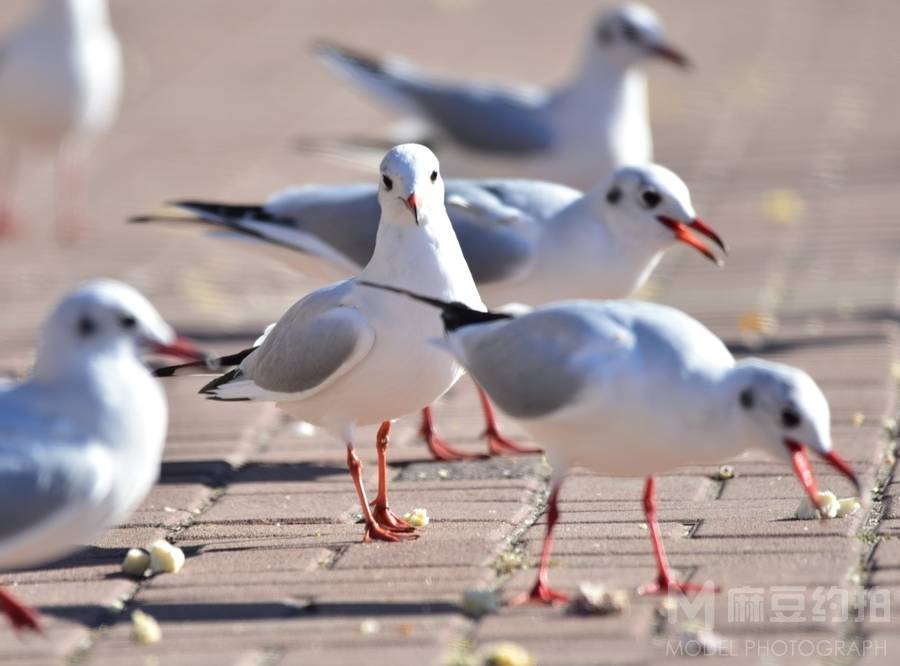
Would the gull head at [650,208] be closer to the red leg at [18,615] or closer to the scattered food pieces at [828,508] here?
the scattered food pieces at [828,508]

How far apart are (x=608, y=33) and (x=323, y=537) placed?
4.52 metres

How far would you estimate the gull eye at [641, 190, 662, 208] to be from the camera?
18.2 ft

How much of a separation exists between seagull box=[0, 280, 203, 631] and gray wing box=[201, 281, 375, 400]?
956 mm

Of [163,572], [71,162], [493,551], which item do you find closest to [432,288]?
[493,551]

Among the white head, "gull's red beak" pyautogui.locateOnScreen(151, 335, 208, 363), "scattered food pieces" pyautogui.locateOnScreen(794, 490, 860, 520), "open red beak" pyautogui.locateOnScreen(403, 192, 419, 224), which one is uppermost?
Result: the white head

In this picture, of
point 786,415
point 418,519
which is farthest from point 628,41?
point 786,415

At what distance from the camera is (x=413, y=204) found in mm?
4672

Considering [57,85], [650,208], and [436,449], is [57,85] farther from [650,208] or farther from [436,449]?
[650,208]

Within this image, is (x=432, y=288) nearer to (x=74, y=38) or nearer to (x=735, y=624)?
(x=735, y=624)

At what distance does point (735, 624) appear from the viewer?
3.77 metres

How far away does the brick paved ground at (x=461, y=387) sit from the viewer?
391 cm

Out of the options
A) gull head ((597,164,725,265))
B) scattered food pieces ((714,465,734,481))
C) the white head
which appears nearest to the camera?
the white head

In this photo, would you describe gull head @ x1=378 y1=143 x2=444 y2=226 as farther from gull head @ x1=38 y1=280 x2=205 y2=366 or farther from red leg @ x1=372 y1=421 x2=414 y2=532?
gull head @ x1=38 y1=280 x2=205 y2=366

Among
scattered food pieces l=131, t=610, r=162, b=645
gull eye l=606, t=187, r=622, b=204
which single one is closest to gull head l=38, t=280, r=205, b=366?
scattered food pieces l=131, t=610, r=162, b=645
